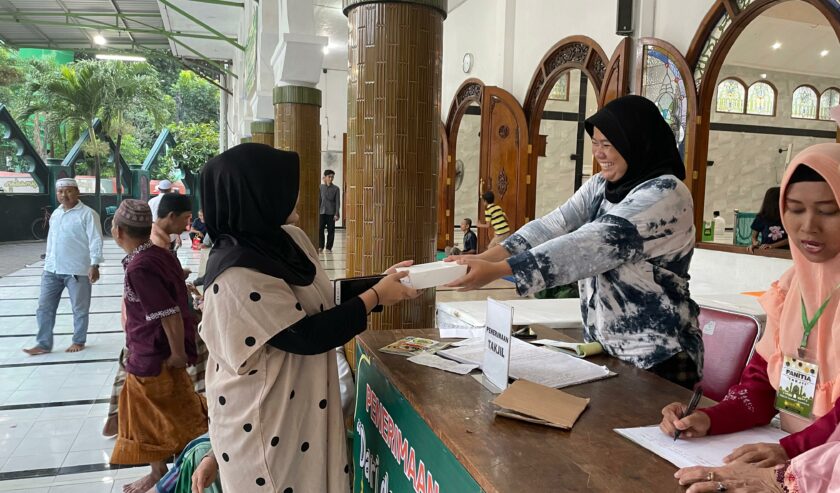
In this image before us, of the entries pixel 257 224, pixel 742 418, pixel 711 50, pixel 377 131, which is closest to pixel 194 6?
pixel 711 50

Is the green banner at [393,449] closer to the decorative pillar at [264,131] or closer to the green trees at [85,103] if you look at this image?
the decorative pillar at [264,131]

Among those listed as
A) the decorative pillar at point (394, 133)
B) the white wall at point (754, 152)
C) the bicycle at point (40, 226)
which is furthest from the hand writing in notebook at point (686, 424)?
the bicycle at point (40, 226)

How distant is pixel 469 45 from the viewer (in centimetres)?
923

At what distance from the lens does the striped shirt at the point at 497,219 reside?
23.3 ft

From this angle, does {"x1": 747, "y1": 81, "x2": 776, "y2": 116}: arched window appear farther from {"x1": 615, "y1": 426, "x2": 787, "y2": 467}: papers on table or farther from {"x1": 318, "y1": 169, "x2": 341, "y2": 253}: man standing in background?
{"x1": 615, "y1": 426, "x2": 787, "y2": 467}: papers on table

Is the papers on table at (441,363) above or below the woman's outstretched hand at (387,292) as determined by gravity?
below

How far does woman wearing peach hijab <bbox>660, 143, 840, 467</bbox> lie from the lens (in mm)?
931

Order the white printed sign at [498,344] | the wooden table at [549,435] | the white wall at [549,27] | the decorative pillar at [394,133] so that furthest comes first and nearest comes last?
the white wall at [549,27]
the decorative pillar at [394,133]
the white printed sign at [498,344]
the wooden table at [549,435]

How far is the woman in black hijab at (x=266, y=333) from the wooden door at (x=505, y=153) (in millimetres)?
6086

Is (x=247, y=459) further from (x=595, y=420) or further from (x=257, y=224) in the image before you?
(x=595, y=420)

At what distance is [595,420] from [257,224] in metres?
0.84

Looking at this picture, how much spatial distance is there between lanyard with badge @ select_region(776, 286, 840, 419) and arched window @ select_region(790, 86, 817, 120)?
29.6ft

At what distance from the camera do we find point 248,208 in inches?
53.0

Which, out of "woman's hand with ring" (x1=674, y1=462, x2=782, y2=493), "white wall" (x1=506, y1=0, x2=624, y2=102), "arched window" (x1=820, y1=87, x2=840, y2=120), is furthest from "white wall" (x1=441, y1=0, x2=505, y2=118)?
"woman's hand with ring" (x1=674, y1=462, x2=782, y2=493)
